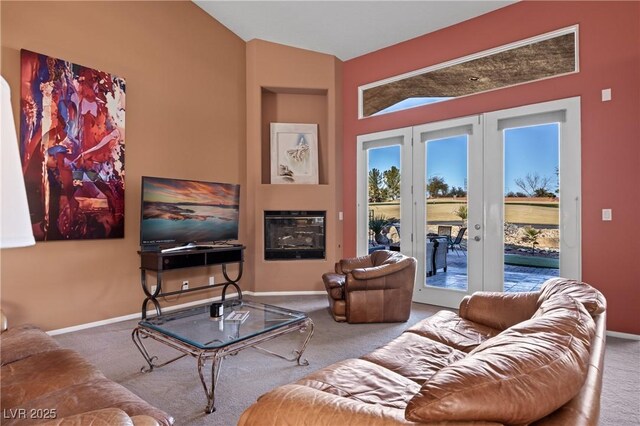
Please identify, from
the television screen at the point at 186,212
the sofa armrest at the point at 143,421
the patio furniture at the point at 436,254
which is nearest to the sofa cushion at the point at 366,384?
the sofa armrest at the point at 143,421

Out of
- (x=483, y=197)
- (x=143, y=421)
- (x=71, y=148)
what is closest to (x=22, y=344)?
(x=143, y=421)

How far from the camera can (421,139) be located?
203 inches

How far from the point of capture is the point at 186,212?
4.41 metres

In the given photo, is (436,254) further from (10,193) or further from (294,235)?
(10,193)

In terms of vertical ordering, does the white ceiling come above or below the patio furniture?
above

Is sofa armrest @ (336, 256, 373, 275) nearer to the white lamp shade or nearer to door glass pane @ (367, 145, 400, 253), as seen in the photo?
door glass pane @ (367, 145, 400, 253)

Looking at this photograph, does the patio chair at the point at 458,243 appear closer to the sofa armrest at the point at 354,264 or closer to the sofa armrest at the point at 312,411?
the sofa armrest at the point at 354,264

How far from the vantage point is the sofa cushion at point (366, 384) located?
1513mm

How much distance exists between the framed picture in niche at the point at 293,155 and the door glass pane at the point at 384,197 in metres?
0.94

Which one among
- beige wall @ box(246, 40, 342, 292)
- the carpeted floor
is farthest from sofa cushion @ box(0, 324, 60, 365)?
beige wall @ box(246, 40, 342, 292)

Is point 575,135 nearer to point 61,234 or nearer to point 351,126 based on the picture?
point 351,126

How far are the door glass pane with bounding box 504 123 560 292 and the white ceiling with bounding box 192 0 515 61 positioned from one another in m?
1.78

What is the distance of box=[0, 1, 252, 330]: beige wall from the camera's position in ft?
11.4

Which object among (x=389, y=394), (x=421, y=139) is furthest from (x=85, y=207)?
(x=421, y=139)
